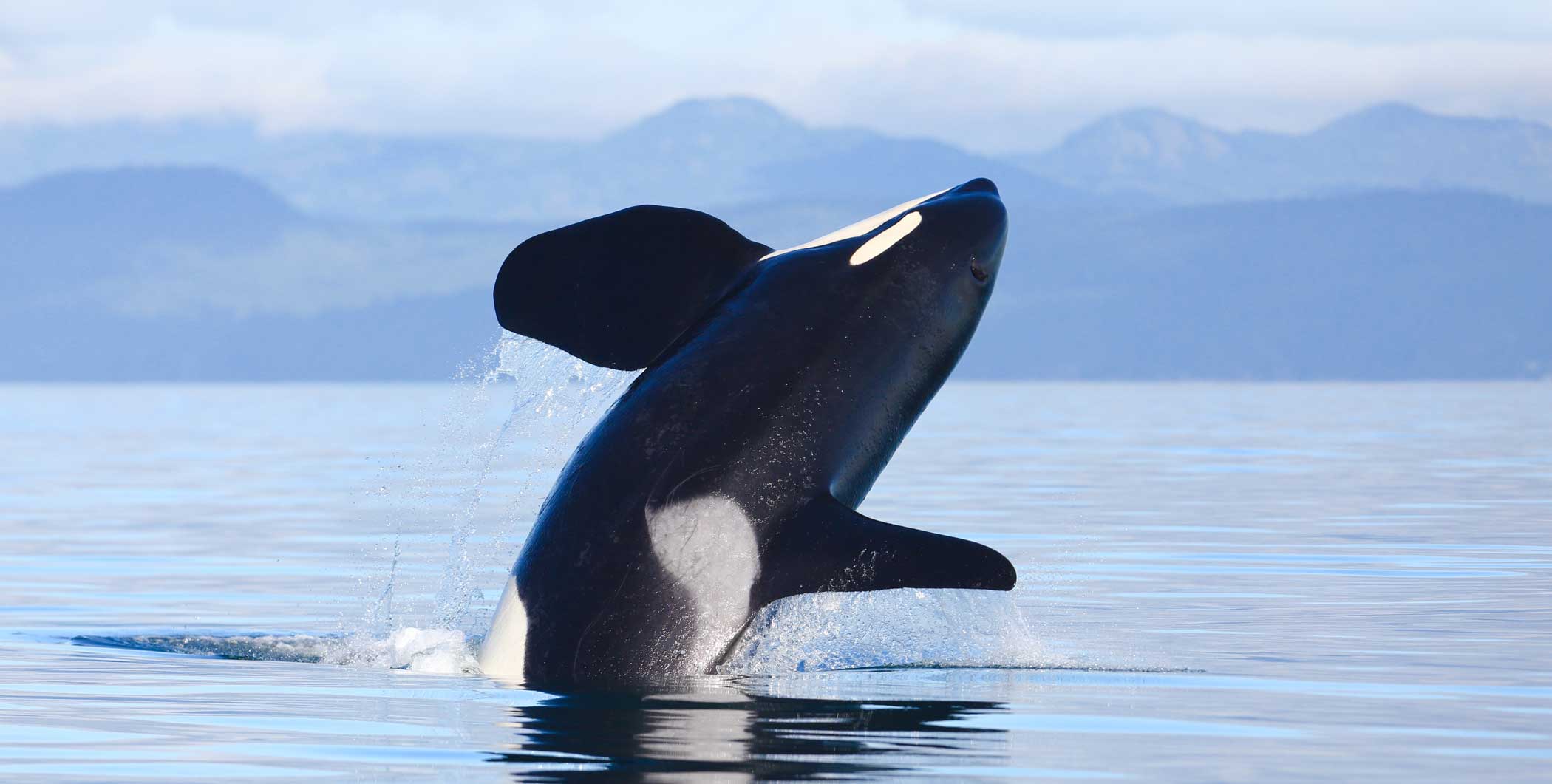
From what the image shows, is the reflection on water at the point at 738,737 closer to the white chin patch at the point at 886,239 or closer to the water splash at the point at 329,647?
the water splash at the point at 329,647

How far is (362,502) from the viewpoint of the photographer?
107ft

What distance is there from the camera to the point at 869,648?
45.1 feet

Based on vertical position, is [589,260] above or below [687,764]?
above

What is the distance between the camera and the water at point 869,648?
31.0 ft

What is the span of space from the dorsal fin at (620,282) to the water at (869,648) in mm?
1513

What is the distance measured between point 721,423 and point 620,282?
125 centimetres

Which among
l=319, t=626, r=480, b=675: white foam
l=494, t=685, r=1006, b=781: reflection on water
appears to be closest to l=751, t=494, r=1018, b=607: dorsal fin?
l=494, t=685, r=1006, b=781: reflection on water

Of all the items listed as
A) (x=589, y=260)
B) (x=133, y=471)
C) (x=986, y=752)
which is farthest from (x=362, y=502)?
(x=986, y=752)

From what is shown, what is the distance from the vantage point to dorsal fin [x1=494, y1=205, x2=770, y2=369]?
39.7 feet

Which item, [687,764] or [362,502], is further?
[362,502]

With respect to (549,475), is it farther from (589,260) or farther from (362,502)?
(589,260)

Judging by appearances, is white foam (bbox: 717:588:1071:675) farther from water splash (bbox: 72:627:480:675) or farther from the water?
water splash (bbox: 72:627:480:675)

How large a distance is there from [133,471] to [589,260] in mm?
31833

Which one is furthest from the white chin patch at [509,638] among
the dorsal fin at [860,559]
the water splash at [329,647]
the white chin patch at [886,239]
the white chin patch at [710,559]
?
the white chin patch at [886,239]
